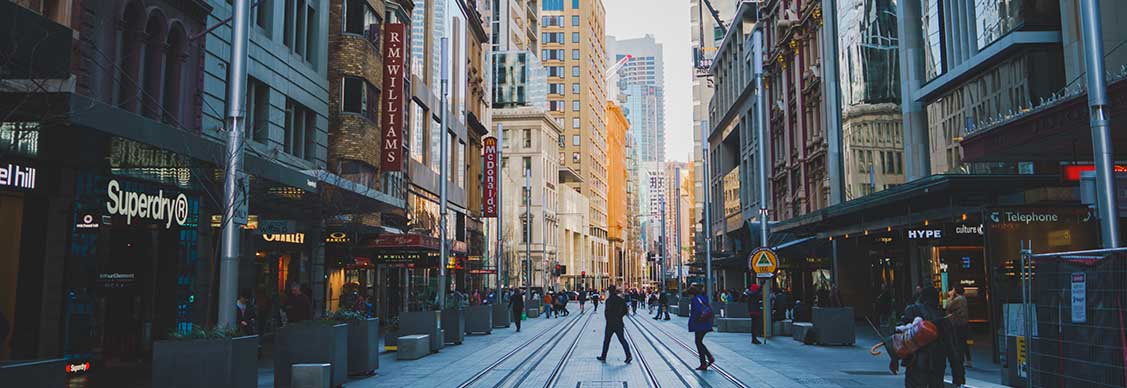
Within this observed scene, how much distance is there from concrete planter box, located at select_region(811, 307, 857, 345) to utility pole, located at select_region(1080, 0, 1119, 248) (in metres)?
12.3

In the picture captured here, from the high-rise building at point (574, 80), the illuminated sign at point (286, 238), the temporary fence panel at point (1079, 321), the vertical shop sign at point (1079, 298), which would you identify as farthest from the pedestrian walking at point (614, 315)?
the high-rise building at point (574, 80)

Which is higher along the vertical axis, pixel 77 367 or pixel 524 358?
pixel 77 367

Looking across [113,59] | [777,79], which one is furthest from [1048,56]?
[777,79]

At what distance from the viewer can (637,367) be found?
18000mm

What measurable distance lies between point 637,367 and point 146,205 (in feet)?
33.0

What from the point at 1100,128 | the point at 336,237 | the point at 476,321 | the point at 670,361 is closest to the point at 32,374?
the point at 1100,128

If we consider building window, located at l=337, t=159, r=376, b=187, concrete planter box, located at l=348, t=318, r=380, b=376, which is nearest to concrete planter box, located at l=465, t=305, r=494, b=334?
building window, located at l=337, t=159, r=376, b=187

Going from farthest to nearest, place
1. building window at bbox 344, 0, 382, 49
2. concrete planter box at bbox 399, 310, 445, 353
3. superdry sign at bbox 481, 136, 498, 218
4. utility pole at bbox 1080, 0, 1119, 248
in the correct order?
1. superdry sign at bbox 481, 136, 498, 218
2. building window at bbox 344, 0, 382, 49
3. concrete planter box at bbox 399, 310, 445, 353
4. utility pole at bbox 1080, 0, 1119, 248

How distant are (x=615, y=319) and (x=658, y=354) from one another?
10.7 feet

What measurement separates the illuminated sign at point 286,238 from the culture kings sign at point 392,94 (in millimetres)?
5042

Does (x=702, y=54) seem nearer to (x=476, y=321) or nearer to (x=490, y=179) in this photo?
(x=490, y=179)

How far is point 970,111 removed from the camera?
28.1m

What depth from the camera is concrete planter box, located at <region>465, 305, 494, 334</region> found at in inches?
1188

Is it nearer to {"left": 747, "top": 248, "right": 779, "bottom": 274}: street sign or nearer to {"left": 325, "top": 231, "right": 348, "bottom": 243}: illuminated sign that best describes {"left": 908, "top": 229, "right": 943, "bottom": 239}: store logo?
{"left": 747, "top": 248, "right": 779, "bottom": 274}: street sign
